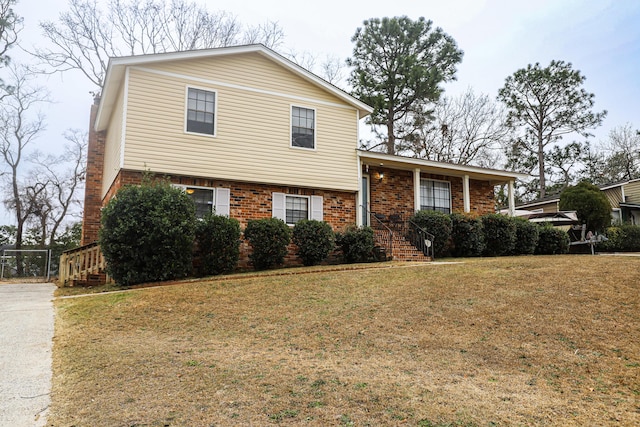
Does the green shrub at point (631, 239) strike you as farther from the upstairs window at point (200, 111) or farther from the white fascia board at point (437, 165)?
the upstairs window at point (200, 111)

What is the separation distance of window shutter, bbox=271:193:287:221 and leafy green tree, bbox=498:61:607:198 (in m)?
24.1

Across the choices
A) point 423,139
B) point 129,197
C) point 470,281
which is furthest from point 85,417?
point 423,139

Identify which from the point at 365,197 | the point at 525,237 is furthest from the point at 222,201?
the point at 525,237

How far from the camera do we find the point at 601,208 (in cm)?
2080

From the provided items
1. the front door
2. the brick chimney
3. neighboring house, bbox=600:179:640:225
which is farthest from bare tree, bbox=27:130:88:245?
neighboring house, bbox=600:179:640:225

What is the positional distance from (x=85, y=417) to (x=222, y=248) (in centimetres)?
783

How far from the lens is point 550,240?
15.7m

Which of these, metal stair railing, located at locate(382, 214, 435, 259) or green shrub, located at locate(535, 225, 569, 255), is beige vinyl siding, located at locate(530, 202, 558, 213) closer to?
green shrub, located at locate(535, 225, 569, 255)

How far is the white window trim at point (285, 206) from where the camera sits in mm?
13453

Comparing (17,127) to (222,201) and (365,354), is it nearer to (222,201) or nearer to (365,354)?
(222,201)

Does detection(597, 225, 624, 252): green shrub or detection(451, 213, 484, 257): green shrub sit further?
detection(597, 225, 624, 252): green shrub

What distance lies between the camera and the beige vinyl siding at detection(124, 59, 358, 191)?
11.9 m

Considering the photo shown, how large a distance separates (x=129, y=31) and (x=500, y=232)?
2100 centimetres

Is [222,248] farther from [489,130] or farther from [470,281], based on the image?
[489,130]
